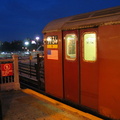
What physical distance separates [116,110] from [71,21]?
2.94m

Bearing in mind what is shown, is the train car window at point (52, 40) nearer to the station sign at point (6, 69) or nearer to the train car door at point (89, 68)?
the train car door at point (89, 68)

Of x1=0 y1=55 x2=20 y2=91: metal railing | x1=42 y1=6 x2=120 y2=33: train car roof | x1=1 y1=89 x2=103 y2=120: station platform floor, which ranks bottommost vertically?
x1=1 y1=89 x2=103 y2=120: station platform floor

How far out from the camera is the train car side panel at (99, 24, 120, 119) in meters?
4.03

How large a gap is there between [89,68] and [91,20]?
1.32 metres

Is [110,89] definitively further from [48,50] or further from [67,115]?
[48,50]

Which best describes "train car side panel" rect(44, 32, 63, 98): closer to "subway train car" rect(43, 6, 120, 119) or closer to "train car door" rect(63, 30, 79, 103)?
"subway train car" rect(43, 6, 120, 119)

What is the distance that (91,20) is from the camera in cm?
474

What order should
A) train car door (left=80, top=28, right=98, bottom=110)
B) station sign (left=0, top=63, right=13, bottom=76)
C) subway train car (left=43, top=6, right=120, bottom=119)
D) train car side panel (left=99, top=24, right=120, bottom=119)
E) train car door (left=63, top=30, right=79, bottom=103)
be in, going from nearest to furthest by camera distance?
train car side panel (left=99, top=24, right=120, bottom=119) → subway train car (left=43, top=6, right=120, bottom=119) → train car door (left=80, top=28, right=98, bottom=110) → train car door (left=63, top=30, right=79, bottom=103) → station sign (left=0, top=63, right=13, bottom=76)

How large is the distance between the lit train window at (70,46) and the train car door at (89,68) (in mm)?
338

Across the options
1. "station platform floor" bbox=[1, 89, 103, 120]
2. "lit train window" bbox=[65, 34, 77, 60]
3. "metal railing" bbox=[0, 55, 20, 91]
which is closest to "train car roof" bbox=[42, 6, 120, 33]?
"lit train window" bbox=[65, 34, 77, 60]

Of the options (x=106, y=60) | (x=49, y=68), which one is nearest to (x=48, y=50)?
(x=49, y=68)

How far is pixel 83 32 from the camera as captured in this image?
490 cm

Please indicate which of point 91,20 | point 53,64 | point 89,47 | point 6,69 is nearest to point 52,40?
point 53,64

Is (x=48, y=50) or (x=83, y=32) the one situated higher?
(x=83, y=32)
